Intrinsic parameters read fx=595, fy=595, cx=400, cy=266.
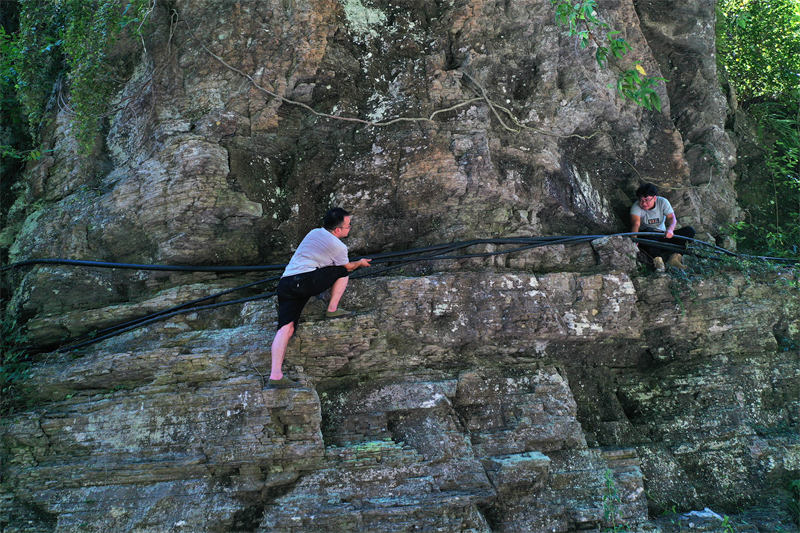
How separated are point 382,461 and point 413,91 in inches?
149

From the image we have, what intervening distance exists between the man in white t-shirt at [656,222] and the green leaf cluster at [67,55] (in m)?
5.74

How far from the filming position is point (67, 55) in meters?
7.08

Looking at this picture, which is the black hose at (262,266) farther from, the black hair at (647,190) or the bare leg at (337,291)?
the black hair at (647,190)

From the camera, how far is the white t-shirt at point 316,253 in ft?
16.6

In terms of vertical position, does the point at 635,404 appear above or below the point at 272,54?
below

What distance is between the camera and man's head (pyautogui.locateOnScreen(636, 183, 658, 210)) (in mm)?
6523

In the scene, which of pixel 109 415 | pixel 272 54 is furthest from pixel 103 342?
pixel 272 54

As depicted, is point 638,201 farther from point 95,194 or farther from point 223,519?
point 95,194

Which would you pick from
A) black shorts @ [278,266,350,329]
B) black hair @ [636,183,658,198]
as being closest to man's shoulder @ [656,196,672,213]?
black hair @ [636,183,658,198]

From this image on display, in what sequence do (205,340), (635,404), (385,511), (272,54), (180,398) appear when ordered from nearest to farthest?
(385,511) → (180,398) → (205,340) → (635,404) → (272,54)

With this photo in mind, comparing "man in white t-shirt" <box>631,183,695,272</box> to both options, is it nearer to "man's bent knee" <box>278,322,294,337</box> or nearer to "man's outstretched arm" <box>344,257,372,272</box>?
"man's outstretched arm" <box>344,257,372,272</box>

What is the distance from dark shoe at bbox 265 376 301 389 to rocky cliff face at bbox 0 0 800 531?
0.46 feet

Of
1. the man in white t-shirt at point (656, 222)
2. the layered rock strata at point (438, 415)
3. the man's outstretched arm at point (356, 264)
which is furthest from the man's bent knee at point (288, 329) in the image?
the man in white t-shirt at point (656, 222)

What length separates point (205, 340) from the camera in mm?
5371
